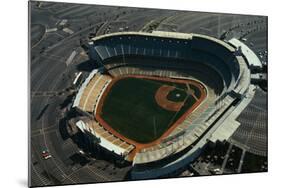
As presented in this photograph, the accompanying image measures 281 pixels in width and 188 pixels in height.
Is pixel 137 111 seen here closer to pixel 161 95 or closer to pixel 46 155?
pixel 161 95

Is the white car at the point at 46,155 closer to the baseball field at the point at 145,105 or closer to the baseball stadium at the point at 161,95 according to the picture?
the baseball stadium at the point at 161,95

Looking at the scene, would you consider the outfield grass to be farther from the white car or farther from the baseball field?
the white car

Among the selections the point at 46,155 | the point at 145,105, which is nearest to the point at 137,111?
the point at 145,105

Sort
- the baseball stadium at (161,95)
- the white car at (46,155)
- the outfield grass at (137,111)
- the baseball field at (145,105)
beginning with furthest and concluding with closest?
the baseball field at (145,105) < the outfield grass at (137,111) < the baseball stadium at (161,95) < the white car at (46,155)

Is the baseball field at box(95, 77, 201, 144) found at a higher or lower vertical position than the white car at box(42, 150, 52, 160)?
higher

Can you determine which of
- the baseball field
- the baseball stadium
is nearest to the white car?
the baseball stadium

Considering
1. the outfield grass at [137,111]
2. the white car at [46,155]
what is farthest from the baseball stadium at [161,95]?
the white car at [46,155]

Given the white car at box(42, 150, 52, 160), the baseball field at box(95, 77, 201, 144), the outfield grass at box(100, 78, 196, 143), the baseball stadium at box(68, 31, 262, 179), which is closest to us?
the white car at box(42, 150, 52, 160)

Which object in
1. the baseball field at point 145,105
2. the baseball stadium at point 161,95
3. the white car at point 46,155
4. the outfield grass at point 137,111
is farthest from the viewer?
the baseball field at point 145,105
